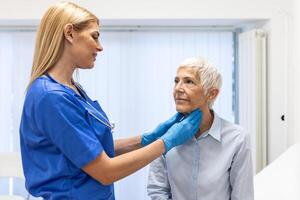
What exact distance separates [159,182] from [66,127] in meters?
0.54

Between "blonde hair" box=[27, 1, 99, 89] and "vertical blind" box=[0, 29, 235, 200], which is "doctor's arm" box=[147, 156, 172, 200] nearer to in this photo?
"blonde hair" box=[27, 1, 99, 89]

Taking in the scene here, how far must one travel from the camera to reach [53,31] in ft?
4.19

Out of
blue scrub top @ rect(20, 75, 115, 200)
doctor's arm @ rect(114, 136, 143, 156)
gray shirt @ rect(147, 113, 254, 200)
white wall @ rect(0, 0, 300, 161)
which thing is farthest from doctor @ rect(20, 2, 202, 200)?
white wall @ rect(0, 0, 300, 161)

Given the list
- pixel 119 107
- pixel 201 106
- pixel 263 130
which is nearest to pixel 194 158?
pixel 201 106

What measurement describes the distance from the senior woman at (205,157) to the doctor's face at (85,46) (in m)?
0.39

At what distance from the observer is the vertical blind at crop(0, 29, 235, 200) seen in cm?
358

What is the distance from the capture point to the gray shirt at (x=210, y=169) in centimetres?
154

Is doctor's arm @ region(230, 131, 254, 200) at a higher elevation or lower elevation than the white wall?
lower

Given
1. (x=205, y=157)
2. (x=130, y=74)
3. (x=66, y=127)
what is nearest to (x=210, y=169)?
(x=205, y=157)

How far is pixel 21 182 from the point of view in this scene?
362 centimetres

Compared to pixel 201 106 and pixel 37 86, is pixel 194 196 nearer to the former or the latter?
pixel 201 106

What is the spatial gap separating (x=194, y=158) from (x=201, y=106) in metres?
0.20

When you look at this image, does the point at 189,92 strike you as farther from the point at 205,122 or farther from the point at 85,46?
the point at 85,46

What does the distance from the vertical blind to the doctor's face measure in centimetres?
223
